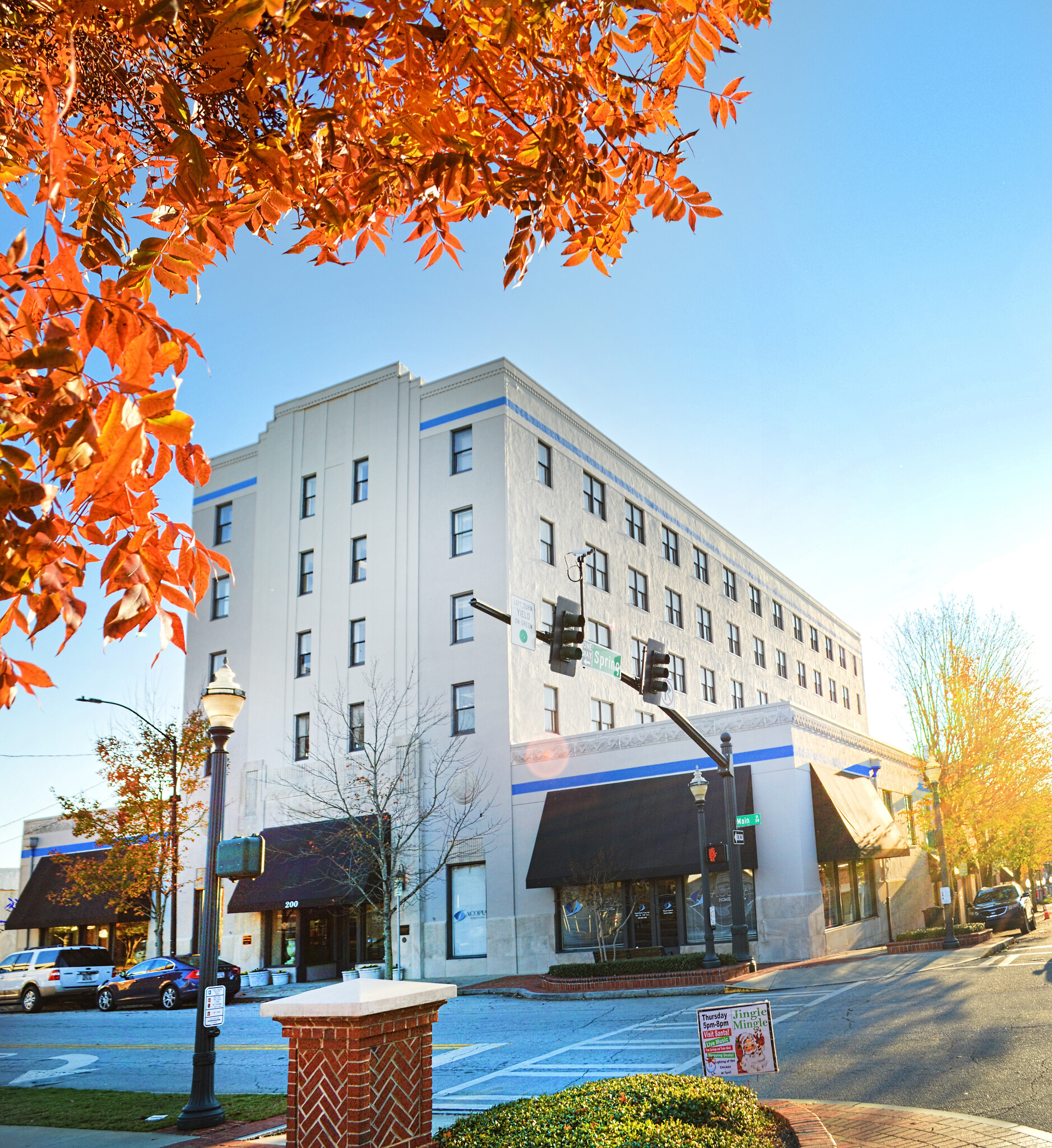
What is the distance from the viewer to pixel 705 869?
82.0 feet

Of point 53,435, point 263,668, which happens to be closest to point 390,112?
point 53,435

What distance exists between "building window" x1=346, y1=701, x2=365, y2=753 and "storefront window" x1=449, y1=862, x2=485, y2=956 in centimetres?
519

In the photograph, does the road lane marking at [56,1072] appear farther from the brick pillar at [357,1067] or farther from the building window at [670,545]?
the building window at [670,545]

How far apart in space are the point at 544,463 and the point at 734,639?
1547 centimetres

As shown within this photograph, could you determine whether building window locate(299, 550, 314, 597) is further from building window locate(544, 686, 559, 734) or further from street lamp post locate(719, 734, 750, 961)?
street lamp post locate(719, 734, 750, 961)

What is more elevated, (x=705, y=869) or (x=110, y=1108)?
(x=705, y=869)

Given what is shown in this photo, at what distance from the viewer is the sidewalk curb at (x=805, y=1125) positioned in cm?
725

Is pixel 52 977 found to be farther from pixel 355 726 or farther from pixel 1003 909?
pixel 1003 909

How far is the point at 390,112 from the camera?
4168 mm

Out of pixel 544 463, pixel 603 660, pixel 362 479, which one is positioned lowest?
pixel 603 660

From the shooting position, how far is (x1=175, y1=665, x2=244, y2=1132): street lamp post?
34.9 ft

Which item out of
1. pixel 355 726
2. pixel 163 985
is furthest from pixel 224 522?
pixel 163 985

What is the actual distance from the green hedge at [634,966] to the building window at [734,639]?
2073 cm

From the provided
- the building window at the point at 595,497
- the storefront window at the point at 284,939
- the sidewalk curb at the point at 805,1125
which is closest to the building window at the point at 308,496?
the building window at the point at 595,497
